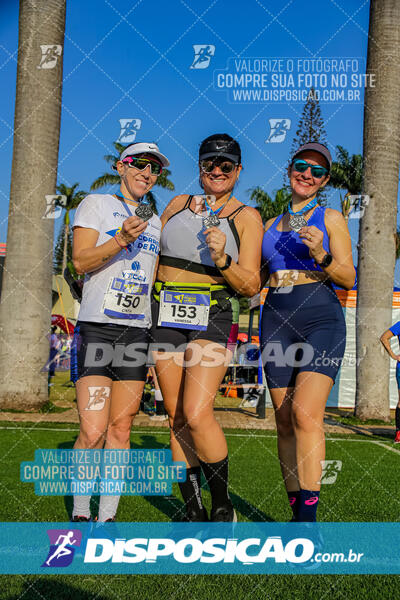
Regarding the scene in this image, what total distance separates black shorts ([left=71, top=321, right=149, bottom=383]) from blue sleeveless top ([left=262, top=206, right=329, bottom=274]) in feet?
3.23

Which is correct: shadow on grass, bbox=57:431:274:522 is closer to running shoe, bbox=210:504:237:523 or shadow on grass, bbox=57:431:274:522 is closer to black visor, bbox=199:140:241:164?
running shoe, bbox=210:504:237:523

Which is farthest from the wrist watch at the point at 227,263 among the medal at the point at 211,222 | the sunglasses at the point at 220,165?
the sunglasses at the point at 220,165

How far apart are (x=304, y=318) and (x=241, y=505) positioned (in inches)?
76.0

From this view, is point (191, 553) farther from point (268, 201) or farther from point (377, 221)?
point (268, 201)

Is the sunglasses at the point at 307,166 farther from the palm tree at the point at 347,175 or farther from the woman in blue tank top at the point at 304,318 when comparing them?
the palm tree at the point at 347,175

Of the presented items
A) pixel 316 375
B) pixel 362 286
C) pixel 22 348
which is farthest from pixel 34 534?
pixel 362 286

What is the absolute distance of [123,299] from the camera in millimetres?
3463

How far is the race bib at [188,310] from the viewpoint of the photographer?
3465 millimetres

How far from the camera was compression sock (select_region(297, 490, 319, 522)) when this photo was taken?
126 inches

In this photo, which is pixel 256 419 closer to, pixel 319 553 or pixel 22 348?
pixel 22 348

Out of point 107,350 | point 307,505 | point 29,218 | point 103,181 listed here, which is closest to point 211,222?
point 107,350

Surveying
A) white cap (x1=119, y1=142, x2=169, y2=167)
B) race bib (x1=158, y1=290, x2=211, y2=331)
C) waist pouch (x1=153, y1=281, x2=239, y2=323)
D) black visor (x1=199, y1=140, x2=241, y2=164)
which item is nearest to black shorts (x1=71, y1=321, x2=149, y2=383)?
race bib (x1=158, y1=290, x2=211, y2=331)

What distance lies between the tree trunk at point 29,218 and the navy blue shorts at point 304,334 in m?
7.92

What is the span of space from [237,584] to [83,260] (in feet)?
6.63
